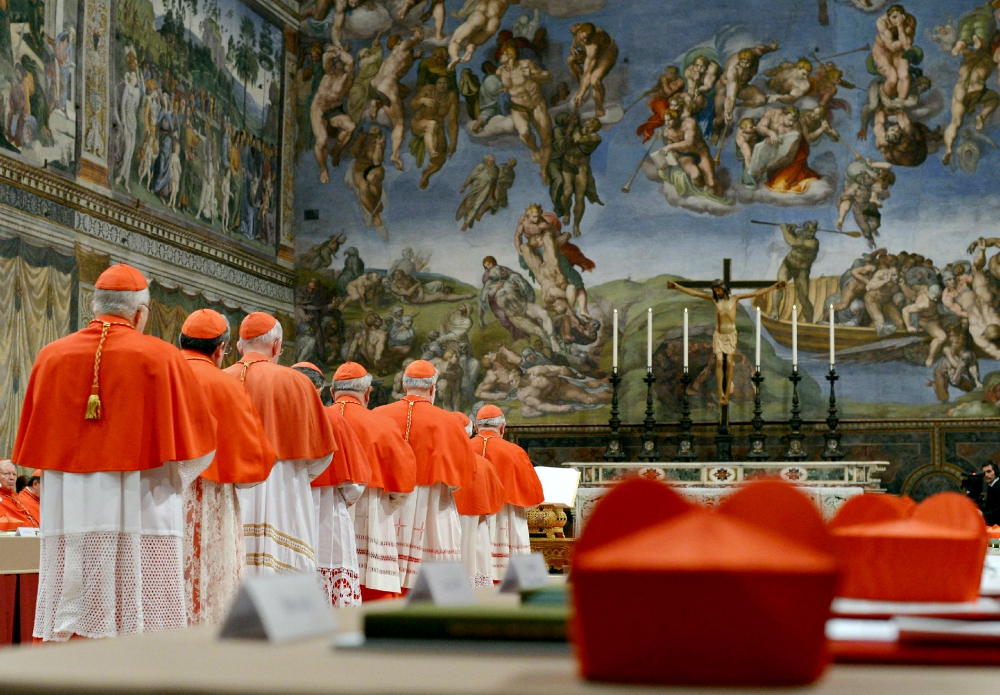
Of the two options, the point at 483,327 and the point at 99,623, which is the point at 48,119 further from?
the point at 99,623

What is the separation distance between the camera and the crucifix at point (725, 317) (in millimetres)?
19109

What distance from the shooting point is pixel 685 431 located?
19.7m

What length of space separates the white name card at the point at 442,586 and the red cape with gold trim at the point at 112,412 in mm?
4424

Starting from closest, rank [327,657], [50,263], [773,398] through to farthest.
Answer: [327,657]
[50,263]
[773,398]

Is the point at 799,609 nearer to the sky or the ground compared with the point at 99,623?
nearer to the sky

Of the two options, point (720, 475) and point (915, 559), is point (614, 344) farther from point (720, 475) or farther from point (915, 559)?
point (915, 559)

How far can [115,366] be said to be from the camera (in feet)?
20.1

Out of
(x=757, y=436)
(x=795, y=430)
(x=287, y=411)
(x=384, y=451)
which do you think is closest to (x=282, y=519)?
(x=287, y=411)

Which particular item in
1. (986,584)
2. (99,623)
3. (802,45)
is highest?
(802,45)

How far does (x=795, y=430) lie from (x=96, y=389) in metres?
14.5

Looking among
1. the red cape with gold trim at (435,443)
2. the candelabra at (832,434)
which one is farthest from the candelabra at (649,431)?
the red cape with gold trim at (435,443)

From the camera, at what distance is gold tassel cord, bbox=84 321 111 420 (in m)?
6.01

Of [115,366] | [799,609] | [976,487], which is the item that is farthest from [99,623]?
[976,487]

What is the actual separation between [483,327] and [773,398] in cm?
503
